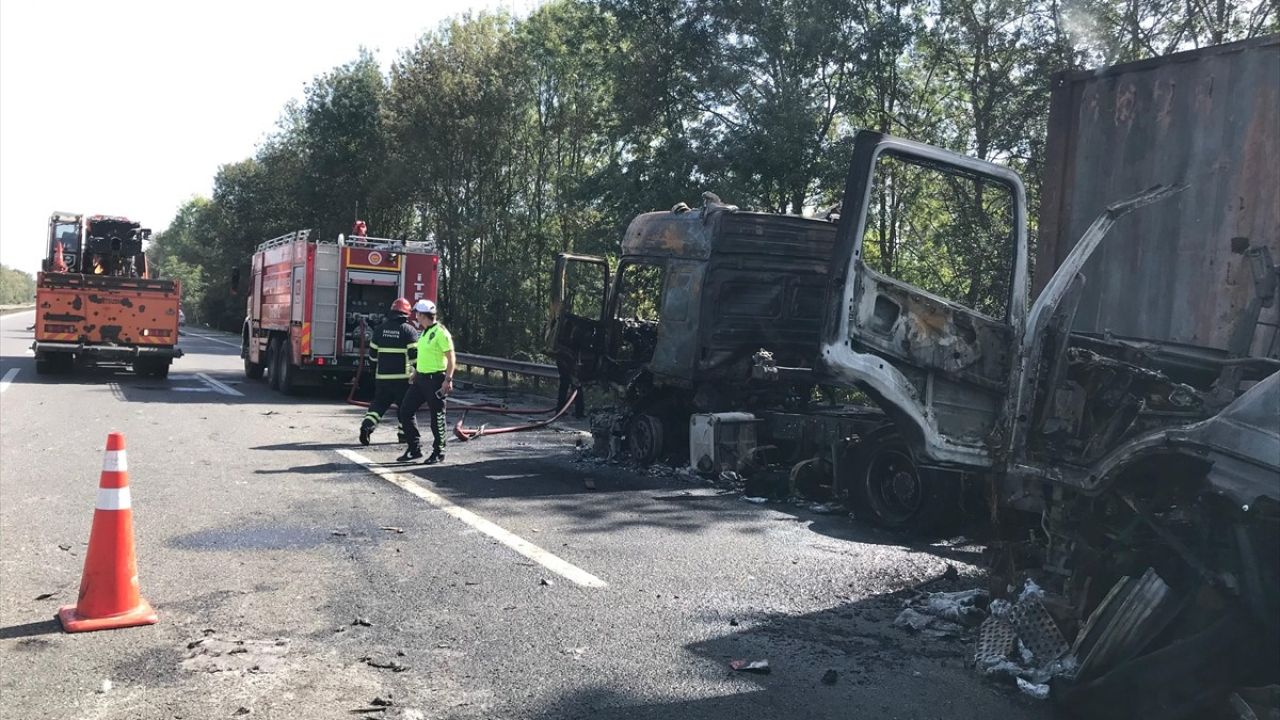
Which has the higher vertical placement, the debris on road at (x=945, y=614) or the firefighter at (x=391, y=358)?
the firefighter at (x=391, y=358)

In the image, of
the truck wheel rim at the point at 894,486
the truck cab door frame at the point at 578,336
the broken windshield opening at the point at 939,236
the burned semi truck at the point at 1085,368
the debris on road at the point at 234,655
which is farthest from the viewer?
the broken windshield opening at the point at 939,236

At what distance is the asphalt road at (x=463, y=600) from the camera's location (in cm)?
411

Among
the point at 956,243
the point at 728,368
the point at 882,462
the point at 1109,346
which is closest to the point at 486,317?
the point at 956,243

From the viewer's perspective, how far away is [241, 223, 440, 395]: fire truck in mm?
17594

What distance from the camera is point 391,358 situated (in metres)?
11.3

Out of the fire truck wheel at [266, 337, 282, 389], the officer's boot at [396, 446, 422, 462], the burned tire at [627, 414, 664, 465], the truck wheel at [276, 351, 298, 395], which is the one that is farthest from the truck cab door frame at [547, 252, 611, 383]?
the fire truck wheel at [266, 337, 282, 389]

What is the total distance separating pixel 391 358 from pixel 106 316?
36.9ft

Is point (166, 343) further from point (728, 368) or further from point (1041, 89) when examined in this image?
point (1041, 89)

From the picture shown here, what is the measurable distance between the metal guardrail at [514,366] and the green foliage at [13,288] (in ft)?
531

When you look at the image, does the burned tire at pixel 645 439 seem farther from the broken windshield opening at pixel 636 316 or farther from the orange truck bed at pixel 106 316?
the orange truck bed at pixel 106 316

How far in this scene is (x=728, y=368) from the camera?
999 cm

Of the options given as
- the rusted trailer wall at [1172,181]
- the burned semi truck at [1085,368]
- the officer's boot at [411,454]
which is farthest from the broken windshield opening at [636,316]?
the rusted trailer wall at [1172,181]

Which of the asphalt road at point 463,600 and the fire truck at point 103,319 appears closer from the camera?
the asphalt road at point 463,600

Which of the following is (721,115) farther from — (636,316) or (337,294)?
(636,316)
